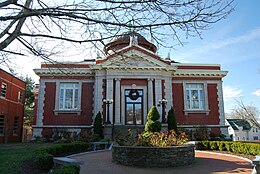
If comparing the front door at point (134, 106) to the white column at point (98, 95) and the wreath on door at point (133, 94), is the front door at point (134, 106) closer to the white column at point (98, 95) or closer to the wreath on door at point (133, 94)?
the wreath on door at point (133, 94)

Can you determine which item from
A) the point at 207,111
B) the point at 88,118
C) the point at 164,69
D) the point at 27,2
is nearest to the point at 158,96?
the point at 164,69

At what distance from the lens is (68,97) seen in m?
22.2

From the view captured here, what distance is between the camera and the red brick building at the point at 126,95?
21.3 m

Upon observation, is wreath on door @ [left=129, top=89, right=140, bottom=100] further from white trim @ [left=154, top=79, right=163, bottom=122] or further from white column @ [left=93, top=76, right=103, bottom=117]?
white column @ [left=93, top=76, right=103, bottom=117]

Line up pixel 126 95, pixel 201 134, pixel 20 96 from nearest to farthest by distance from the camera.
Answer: pixel 201 134 < pixel 126 95 < pixel 20 96

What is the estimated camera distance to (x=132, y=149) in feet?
32.6

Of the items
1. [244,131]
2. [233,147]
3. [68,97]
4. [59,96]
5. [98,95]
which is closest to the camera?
[233,147]

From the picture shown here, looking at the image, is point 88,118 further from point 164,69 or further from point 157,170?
point 157,170

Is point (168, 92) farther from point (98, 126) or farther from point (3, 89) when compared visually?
point (3, 89)

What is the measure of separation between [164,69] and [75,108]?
28.6 feet

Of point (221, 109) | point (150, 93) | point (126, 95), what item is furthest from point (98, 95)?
point (221, 109)

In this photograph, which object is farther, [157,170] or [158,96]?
[158,96]

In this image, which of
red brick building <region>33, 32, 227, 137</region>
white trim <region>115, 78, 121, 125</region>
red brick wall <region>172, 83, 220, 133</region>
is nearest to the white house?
red brick wall <region>172, 83, 220, 133</region>

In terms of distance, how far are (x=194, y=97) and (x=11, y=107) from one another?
61.3 ft
